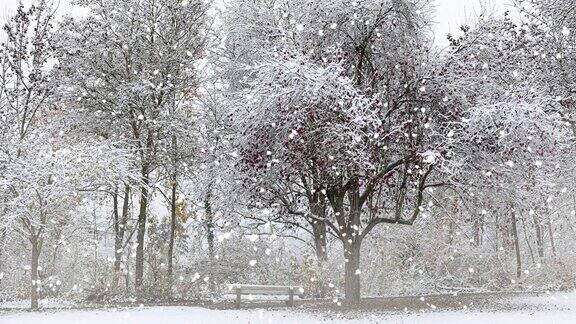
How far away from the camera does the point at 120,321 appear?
39.4 feet

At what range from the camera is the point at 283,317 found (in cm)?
1240

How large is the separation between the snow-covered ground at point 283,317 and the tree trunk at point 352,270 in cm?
162

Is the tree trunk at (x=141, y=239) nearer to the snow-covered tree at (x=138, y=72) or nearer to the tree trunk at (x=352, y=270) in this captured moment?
the snow-covered tree at (x=138, y=72)

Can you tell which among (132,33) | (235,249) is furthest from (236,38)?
(235,249)

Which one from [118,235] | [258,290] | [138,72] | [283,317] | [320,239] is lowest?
[283,317]

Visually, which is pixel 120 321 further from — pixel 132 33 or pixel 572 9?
pixel 572 9

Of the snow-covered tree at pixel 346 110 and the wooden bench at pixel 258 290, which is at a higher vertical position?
the snow-covered tree at pixel 346 110

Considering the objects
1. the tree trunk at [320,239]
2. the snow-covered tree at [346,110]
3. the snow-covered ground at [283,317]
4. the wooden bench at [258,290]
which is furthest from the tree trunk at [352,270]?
the tree trunk at [320,239]

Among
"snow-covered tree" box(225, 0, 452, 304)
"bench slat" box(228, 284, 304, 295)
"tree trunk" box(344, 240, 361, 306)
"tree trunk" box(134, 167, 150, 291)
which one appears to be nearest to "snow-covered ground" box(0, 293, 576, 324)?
"bench slat" box(228, 284, 304, 295)

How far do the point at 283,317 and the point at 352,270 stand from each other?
2.72 m

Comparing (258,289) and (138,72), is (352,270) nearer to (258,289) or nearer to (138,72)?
(258,289)

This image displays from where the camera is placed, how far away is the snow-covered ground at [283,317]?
1162 centimetres

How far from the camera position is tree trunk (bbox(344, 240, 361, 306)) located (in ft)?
47.1

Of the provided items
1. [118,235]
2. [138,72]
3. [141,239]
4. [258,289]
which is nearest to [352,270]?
[258,289]
